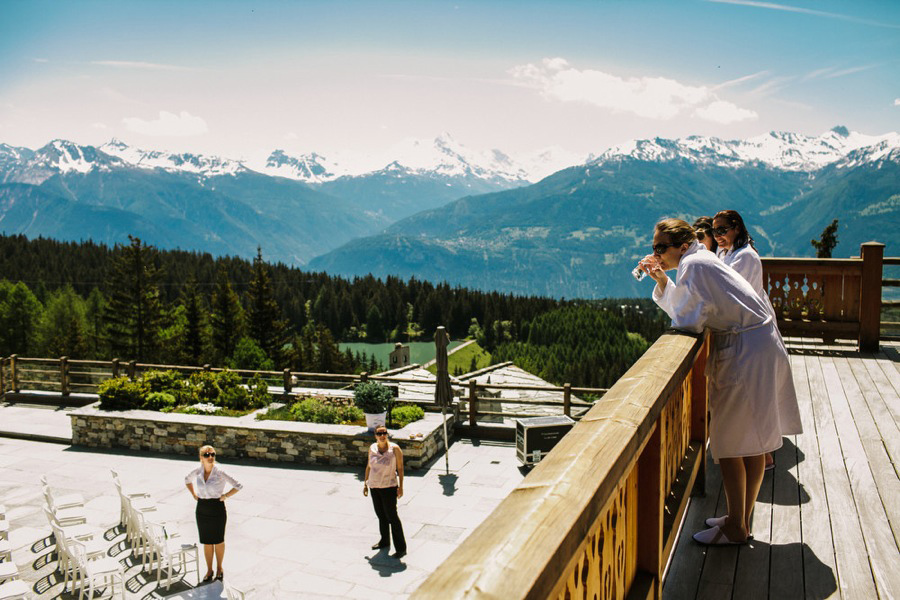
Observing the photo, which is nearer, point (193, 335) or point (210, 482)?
point (210, 482)

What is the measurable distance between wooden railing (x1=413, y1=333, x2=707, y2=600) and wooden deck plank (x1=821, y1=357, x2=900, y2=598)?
103 cm

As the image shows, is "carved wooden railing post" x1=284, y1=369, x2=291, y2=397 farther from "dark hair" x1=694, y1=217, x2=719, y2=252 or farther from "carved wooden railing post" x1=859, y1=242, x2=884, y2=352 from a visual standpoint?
"dark hair" x1=694, y1=217, x2=719, y2=252

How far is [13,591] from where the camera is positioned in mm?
8148

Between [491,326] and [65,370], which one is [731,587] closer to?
[65,370]

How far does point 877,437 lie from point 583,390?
33.7 ft

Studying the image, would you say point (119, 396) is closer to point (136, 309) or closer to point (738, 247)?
point (738, 247)

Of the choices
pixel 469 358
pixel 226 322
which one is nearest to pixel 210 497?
pixel 226 322

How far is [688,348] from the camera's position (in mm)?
3271

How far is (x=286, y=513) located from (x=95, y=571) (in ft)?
12.8

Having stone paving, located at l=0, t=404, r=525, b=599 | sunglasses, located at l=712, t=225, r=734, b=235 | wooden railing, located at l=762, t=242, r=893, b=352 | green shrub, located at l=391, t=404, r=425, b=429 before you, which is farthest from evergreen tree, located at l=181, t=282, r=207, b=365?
sunglasses, located at l=712, t=225, r=734, b=235

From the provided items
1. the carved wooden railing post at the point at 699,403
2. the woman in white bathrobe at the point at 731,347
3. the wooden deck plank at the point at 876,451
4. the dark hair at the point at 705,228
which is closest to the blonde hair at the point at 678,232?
the woman in white bathrobe at the point at 731,347

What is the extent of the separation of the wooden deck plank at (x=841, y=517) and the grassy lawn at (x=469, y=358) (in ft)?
194

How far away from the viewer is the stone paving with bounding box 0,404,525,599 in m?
9.82

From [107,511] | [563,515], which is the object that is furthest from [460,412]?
[563,515]
